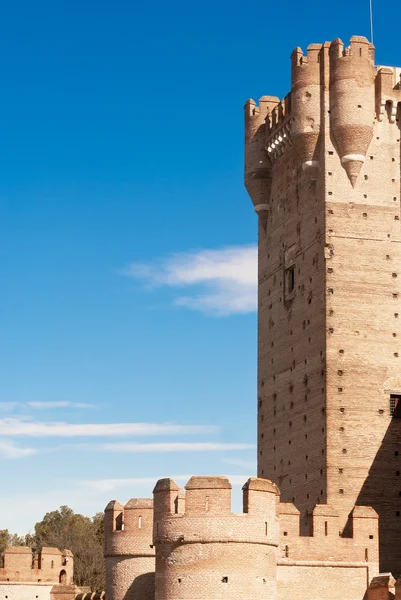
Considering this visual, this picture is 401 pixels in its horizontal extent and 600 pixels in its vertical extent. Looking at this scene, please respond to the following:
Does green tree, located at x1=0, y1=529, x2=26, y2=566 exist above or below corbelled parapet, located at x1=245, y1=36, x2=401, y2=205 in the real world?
below

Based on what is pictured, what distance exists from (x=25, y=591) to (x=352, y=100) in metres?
23.8

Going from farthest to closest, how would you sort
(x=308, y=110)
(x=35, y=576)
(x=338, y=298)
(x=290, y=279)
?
(x=290, y=279) < (x=308, y=110) < (x=338, y=298) < (x=35, y=576)

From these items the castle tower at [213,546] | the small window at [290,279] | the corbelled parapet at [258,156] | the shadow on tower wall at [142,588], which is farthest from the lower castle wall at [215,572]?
the corbelled parapet at [258,156]

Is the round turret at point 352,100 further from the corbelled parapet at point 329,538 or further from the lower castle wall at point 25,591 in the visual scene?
the lower castle wall at point 25,591

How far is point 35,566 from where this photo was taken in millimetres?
48531

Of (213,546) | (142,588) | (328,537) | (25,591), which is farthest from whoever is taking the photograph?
(25,591)

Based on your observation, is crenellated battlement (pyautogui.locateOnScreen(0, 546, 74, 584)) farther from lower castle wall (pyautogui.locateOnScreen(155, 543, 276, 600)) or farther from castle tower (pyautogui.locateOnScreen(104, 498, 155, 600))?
lower castle wall (pyautogui.locateOnScreen(155, 543, 276, 600))

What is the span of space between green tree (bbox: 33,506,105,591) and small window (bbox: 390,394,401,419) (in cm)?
3052

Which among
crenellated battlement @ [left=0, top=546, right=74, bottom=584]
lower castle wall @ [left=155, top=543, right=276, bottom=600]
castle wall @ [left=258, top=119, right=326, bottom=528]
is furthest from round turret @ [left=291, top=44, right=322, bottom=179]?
lower castle wall @ [left=155, top=543, right=276, bottom=600]

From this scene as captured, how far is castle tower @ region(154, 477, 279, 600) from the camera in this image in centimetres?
3500

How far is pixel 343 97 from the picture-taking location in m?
52.9

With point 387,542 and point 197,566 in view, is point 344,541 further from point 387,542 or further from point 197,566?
point 197,566

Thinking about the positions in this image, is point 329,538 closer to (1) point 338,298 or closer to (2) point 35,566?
(1) point 338,298

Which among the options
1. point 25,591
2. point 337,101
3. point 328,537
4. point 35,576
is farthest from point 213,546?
point 337,101
